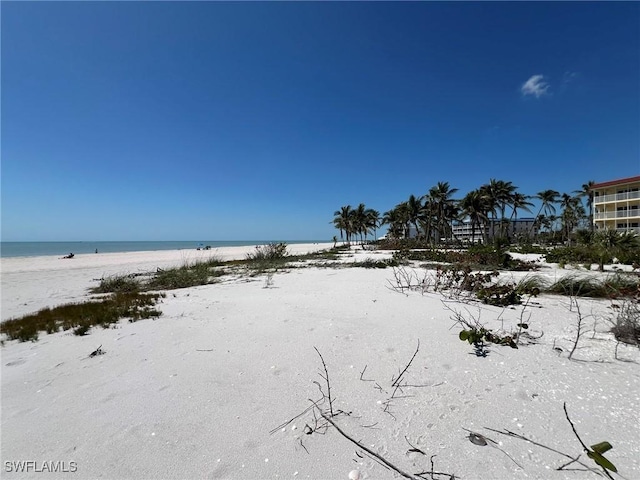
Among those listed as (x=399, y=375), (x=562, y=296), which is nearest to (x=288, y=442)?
(x=399, y=375)

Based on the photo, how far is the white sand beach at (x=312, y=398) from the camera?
1858 millimetres

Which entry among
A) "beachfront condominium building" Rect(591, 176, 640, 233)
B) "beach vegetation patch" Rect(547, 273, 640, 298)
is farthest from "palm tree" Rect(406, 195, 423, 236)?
"beach vegetation patch" Rect(547, 273, 640, 298)

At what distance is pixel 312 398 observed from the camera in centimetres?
260

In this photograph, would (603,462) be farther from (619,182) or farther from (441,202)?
(619,182)

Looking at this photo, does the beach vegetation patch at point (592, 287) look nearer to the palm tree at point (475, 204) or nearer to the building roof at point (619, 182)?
the palm tree at point (475, 204)

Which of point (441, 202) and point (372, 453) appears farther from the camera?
point (441, 202)

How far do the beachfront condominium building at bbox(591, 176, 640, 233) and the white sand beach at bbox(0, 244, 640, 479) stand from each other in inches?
1917

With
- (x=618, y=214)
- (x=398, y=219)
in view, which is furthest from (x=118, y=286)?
(x=618, y=214)

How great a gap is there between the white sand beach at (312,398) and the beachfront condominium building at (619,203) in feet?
160

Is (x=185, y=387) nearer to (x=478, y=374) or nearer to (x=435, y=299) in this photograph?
(x=478, y=374)

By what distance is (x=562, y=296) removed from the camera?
6.27m

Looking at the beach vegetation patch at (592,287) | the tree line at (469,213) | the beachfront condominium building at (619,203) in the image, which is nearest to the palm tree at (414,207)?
the tree line at (469,213)

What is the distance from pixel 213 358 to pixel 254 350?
0.52 m

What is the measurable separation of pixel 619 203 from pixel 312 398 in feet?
194
